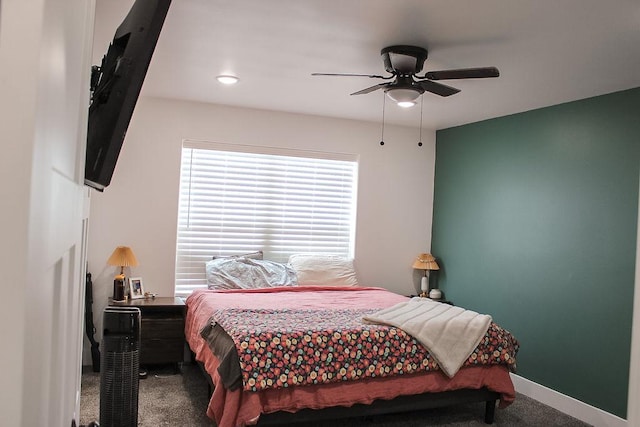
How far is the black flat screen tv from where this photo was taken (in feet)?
3.60

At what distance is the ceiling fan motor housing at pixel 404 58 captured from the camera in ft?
10.5

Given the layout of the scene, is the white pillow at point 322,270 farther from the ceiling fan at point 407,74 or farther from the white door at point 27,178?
the white door at point 27,178

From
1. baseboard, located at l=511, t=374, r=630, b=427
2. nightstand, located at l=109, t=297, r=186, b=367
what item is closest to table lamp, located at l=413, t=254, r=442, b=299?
baseboard, located at l=511, t=374, r=630, b=427

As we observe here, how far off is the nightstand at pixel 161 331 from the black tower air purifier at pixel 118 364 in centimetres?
253

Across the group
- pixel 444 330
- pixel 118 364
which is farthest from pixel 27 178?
pixel 444 330

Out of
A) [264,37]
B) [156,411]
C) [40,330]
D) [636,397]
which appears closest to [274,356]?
[156,411]

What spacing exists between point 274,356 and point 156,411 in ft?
3.99

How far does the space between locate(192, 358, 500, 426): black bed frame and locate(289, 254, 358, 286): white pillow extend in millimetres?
1655

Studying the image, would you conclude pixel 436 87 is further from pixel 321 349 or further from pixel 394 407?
pixel 394 407

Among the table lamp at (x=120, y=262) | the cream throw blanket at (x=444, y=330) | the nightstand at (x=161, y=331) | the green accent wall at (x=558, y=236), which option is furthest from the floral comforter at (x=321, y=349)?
the table lamp at (x=120, y=262)

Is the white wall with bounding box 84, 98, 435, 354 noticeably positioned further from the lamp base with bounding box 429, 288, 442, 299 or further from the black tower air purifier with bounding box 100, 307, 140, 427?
the black tower air purifier with bounding box 100, 307, 140, 427

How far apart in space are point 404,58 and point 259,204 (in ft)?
8.32

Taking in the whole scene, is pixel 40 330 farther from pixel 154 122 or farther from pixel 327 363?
pixel 154 122

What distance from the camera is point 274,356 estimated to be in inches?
118
